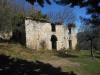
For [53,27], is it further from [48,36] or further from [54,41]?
[54,41]

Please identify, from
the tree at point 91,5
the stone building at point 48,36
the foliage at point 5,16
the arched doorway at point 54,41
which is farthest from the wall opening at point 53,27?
the tree at point 91,5

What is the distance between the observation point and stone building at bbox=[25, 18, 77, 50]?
140ft

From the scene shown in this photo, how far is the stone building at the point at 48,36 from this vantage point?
140 ft

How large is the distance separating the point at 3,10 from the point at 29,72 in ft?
50.3

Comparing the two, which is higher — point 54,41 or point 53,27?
point 53,27

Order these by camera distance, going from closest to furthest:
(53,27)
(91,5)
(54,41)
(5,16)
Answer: (91,5) < (5,16) < (53,27) < (54,41)

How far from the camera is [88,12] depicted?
6551 millimetres

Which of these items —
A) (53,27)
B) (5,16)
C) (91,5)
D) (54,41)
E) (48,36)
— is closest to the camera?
(91,5)

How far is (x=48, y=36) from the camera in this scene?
4662cm

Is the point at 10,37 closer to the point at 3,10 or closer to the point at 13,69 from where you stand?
the point at 3,10

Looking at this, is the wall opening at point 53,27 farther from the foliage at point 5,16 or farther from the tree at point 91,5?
the tree at point 91,5

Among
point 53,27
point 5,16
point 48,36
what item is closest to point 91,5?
point 5,16

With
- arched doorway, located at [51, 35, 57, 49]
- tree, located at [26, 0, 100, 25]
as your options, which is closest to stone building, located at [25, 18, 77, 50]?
arched doorway, located at [51, 35, 57, 49]

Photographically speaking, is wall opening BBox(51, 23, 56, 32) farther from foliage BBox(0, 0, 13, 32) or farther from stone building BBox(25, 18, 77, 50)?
foliage BBox(0, 0, 13, 32)
